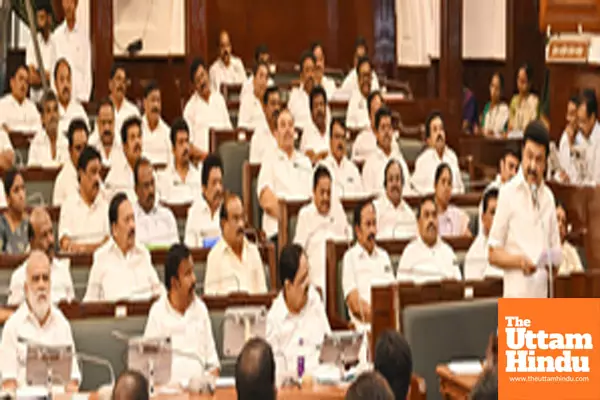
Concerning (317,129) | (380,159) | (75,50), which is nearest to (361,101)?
(317,129)

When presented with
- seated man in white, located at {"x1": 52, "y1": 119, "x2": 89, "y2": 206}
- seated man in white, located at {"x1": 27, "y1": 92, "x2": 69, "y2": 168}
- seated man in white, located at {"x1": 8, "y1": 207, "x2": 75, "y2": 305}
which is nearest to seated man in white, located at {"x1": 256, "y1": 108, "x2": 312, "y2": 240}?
seated man in white, located at {"x1": 52, "y1": 119, "x2": 89, "y2": 206}

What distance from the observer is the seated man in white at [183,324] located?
5543 mm

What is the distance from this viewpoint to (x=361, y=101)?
1115 cm

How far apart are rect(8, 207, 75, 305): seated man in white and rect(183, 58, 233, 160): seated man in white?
4.19 m

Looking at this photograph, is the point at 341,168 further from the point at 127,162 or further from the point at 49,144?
the point at 49,144

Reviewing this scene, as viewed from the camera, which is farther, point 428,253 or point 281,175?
point 281,175

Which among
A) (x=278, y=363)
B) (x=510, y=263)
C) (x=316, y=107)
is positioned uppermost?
(x=316, y=107)

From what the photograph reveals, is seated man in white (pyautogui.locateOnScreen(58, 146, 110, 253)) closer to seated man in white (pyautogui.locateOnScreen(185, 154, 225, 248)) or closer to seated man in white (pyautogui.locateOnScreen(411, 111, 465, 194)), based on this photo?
seated man in white (pyautogui.locateOnScreen(185, 154, 225, 248))

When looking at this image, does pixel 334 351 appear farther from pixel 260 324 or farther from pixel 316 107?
pixel 316 107

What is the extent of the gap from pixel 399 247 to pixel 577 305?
3095mm

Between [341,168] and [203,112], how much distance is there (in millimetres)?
2048

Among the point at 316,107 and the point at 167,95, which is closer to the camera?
the point at 316,107

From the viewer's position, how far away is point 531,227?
5.71 m

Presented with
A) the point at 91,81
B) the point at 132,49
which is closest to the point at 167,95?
the point at 132,49
